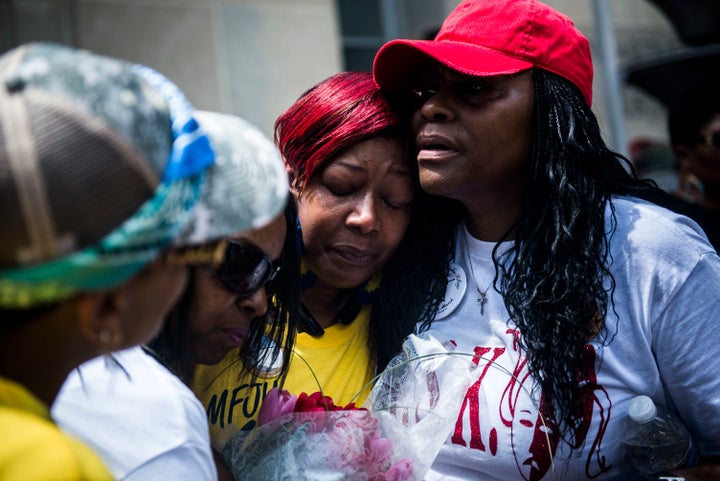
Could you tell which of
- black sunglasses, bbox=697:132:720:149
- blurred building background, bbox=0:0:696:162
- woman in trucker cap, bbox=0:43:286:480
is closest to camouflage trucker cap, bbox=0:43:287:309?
woman in trucker cap, bbox=0:43:286:480

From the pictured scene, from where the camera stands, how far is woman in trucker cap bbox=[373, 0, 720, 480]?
2141mm

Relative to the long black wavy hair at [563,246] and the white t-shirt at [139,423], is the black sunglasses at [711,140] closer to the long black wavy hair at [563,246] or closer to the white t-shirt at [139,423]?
the long black wavy hair at [563,246]

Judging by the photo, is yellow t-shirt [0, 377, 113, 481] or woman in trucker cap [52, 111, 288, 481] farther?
woman in trucker cap [52, 111, 288, 481]

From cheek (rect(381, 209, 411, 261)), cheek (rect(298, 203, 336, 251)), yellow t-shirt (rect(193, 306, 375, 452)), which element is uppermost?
cheek (rect(298, 203, 336, 251))

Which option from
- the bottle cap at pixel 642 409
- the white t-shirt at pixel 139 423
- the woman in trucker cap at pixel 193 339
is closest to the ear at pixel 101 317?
the woman in trucker cap at pixel 193 339

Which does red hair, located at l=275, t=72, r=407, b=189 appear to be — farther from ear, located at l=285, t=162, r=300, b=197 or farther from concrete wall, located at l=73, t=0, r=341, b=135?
concrete wall, located at l=73, t=0, r=341, b=135

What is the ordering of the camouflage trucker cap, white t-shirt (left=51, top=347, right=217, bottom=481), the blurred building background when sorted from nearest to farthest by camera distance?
the camouflage trucker cap → white t-shirt (left=51, top=347, right=217, bottom=481) → the blurred building background

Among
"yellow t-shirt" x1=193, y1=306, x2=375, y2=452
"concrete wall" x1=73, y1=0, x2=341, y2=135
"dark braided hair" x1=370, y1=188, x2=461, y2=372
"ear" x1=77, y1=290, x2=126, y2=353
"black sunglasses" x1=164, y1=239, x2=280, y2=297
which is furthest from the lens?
"concrete wall" x1=73, y1=0, x2=341, y2=135

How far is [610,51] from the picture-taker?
21.2 ft

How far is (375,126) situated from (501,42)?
0.43 meters

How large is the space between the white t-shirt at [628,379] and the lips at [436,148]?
540 mm

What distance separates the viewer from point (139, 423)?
1492mm

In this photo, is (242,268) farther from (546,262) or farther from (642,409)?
(642,409)

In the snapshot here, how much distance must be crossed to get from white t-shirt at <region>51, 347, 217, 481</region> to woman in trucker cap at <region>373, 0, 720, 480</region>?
2.78 feet
